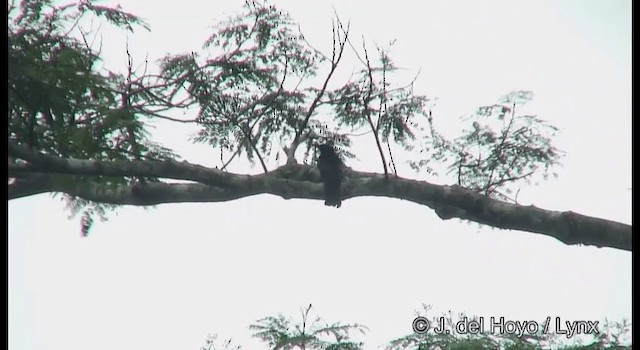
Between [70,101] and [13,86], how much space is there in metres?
0.53

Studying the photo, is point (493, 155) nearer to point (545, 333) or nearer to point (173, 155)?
point (545, 333)

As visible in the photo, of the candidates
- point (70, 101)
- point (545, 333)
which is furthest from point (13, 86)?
point (545, 333)

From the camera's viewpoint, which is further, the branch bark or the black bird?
the black bird

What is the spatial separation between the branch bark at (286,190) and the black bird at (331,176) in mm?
62

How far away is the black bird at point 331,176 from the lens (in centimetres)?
642

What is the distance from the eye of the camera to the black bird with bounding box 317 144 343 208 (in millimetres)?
6418

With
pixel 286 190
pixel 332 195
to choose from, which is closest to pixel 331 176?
pixel 332 195

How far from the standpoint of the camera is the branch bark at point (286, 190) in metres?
5.67

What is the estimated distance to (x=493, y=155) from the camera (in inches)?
288

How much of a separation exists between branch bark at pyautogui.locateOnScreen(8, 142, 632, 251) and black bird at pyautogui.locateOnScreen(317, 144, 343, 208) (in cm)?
6

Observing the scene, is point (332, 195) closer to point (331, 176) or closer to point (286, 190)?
point (331, 176)

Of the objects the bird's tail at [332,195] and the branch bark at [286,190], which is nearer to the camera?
the branch bark at [286,190]

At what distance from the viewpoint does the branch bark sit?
567 cm

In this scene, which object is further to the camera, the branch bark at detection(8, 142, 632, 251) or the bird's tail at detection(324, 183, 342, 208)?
the bird's tail at detection(324, 183, 342, 208)
